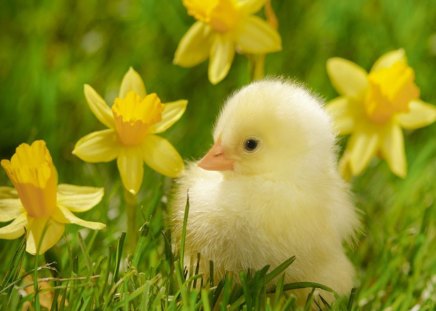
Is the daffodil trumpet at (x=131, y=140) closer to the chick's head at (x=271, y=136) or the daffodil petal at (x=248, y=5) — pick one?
the chick's head at (x=271, y=136)

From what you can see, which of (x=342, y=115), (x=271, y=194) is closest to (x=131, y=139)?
(x=271, y=194)

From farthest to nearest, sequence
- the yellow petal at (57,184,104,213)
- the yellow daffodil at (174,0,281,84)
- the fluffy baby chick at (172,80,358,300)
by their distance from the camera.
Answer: the yellow daffodil at (174,0,281,84), the yellow petal at (57,184,104,213), the fluffy baby chick at (172,80,358,300)

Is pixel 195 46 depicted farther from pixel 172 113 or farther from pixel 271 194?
pixel 271 194

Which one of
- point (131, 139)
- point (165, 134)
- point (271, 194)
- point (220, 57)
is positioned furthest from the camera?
point (165, 134)

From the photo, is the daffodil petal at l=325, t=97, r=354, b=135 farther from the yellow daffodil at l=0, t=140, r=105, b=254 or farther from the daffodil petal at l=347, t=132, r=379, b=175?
the yellow daffodil at l=0, t=140, r=105, b=254

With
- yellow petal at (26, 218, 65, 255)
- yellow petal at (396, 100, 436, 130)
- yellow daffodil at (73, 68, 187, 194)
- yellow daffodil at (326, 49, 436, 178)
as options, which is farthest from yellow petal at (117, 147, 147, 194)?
yellow petal at (396, 100, 436, 130)

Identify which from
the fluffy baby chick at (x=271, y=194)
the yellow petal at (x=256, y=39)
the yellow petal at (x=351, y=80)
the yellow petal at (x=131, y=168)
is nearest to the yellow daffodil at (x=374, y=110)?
the yellow petal at (x=351, y=80)

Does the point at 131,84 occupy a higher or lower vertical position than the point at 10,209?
higher
